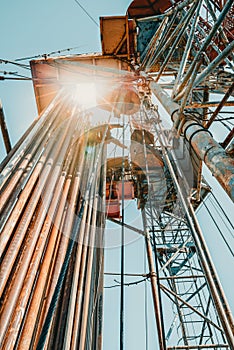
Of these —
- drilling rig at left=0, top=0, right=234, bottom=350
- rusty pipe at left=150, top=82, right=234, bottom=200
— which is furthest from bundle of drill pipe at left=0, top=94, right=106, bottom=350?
rusty pipe at left=150, top=82, right=234, bottom=200

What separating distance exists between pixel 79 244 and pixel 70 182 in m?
0.93

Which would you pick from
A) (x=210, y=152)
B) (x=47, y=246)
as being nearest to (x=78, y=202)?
(x=47, y=246)

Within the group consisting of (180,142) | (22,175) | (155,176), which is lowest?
(22,175)

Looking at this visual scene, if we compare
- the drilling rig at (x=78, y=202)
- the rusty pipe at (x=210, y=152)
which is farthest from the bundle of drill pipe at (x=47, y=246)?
the rusty pipe at (x=210, y=152)

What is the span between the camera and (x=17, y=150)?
117 inches

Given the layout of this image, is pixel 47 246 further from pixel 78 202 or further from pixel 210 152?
pixel 210 152

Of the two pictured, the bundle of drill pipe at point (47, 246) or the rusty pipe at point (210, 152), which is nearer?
the rusty pipe at point (210, 152)

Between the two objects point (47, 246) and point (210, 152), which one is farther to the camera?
point (47, 246)

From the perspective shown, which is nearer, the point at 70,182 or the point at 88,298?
the point at 88,298

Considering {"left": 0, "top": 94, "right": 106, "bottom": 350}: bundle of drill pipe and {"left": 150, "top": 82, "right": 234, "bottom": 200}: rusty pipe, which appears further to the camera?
{"left": 0, "top": 94, "right": 106, "bottom": 350}: bundle of drill pipe

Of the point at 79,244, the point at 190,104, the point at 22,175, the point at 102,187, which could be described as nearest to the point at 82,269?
the point at 79,244

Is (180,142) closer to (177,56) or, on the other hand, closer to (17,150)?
(17,150)

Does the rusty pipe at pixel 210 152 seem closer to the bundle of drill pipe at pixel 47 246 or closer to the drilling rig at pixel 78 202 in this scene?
the drilling rig at pixel 78 202

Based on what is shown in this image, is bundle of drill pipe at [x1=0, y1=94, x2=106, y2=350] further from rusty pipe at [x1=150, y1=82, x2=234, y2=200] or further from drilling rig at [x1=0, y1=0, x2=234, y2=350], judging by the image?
rusty pipe at [x1=150, y1=82, x2=234, y2=200]
